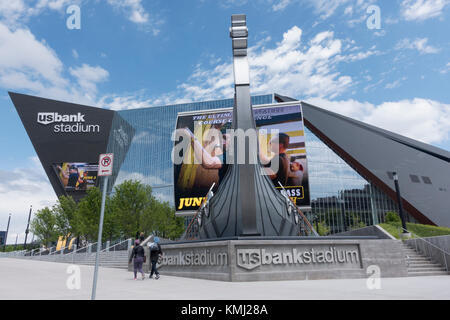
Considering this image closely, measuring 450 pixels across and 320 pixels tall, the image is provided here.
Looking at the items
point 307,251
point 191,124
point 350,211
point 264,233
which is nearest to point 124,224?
point 191,124

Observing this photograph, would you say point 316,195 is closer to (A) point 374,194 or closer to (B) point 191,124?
(A) point 374,194

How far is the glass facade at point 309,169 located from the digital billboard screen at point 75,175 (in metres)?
11.7

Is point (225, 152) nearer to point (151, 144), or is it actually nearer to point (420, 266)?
point (420, 266)

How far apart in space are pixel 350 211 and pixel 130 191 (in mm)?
38723

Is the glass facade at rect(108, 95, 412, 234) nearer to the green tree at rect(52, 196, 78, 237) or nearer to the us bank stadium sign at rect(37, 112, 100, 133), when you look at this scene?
the us bank stadium sign at rect(37, 112, 100, 133)

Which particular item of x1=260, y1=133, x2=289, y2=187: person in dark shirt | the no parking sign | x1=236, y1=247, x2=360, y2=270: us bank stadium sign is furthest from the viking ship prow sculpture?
x1=260, y1=133, x2=289, y2=187: person in dark shirt

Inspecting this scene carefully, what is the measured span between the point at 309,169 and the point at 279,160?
22.2 metres

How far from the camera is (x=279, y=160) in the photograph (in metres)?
34.5

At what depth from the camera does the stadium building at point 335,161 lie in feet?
152

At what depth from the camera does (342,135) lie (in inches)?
1890

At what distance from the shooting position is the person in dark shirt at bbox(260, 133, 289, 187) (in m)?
33.9

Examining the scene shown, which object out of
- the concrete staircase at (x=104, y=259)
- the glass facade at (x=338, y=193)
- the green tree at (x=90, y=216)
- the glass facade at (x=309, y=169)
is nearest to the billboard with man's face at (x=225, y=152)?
the green tree at (x=90, y=216)

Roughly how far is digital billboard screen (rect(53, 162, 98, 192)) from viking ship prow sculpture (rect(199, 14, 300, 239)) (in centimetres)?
4975

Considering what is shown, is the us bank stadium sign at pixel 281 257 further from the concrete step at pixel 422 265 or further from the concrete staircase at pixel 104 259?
the concrete staircase at pixel 104 259
